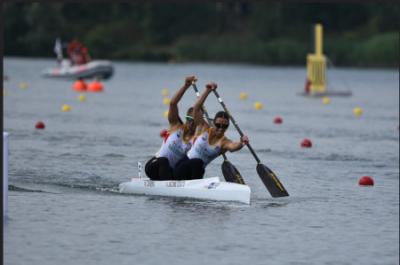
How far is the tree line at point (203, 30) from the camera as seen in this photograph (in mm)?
83688

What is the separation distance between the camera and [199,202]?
64.3ft

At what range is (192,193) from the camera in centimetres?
1972

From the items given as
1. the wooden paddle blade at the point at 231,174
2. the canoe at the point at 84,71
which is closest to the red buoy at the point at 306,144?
the wooden paddle blade at the point at 231,174

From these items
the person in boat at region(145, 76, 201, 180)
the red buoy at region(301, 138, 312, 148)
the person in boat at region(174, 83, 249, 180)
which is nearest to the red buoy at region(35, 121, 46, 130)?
the red buoy at region(301, 138, 312, 148)

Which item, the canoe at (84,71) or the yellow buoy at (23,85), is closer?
the yellow buoy at (23,85)

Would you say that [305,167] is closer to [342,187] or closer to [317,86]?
[342,187]

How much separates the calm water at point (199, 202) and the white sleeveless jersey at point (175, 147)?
695 mm

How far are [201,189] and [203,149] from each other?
63 cm

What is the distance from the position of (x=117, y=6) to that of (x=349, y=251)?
269ft

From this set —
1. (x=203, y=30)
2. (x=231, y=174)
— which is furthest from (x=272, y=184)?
(x=203, y=30)

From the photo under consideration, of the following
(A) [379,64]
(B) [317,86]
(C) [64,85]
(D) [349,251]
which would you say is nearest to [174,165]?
(D) [349,251]

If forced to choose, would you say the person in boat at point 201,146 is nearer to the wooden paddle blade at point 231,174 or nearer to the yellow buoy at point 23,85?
the wooden paddle blade at point 231,174

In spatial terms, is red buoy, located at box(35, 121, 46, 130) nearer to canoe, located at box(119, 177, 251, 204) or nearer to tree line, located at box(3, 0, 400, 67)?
canoe, located at box(119, 177, 251, 204)

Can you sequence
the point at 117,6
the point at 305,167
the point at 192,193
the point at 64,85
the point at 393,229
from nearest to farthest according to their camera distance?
the point at 393,229
the point at 192,193
the point at 305,167
the point at 64,85
the point at 117,6
